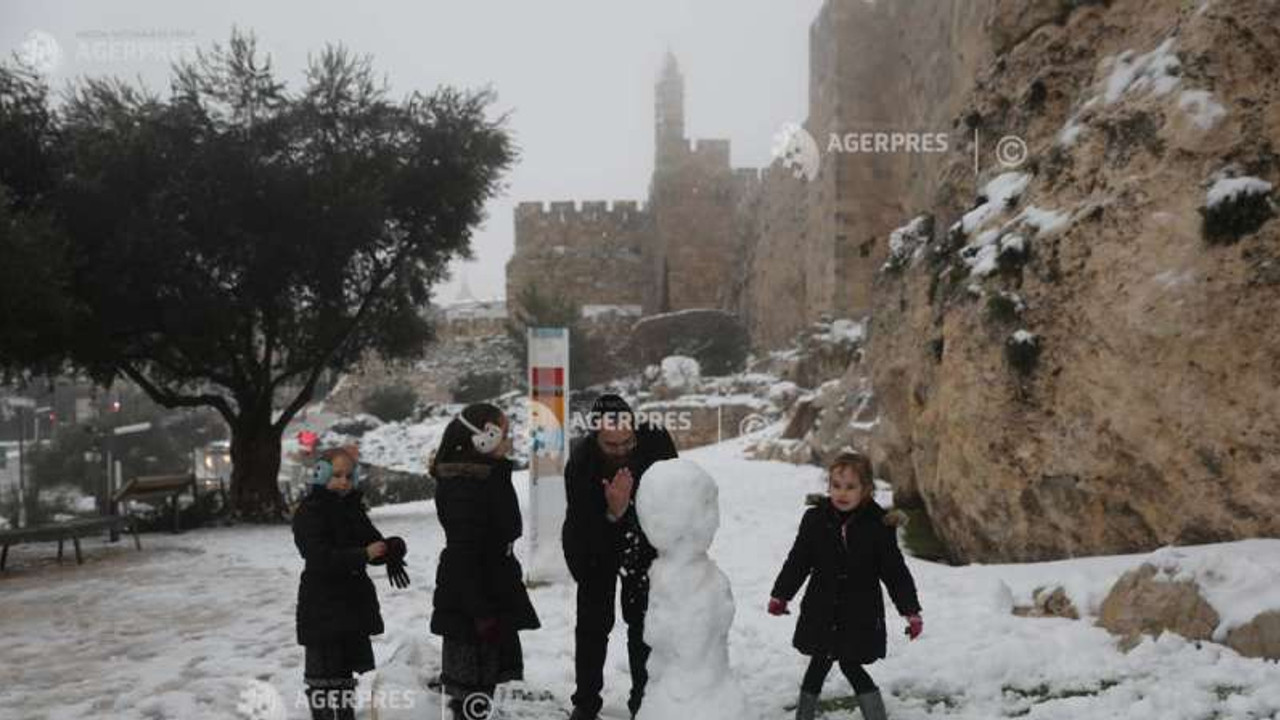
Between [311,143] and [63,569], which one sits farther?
[311,143]

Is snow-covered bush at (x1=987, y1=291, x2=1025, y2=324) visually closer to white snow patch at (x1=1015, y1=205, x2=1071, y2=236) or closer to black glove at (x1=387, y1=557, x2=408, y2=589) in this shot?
white snow patch at (x1=1015, y1=205, x2=1071, y2=236)

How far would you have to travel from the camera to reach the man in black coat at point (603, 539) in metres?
4.27

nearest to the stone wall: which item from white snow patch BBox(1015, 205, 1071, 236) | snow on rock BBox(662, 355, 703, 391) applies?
snow on rock BBox(662, 355, 703, 391)

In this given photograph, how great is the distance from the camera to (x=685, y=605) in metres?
3.44

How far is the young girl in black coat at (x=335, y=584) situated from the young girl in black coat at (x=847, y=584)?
1.85m

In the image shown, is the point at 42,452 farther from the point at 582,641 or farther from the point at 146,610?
the point at 582,641

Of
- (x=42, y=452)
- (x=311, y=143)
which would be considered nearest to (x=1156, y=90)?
(x=311, y=143)

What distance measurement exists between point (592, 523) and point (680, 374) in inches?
975

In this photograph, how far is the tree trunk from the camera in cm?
1420

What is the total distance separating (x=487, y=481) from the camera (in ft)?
13.1

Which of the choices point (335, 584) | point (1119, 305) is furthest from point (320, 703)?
point (1119, 305)

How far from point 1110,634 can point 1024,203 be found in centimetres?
351

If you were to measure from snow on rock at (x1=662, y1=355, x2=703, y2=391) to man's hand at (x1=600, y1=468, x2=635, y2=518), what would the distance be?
2383 centimetres

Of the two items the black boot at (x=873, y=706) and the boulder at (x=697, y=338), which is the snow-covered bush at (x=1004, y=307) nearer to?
the black boot at (x=873, y=706)
